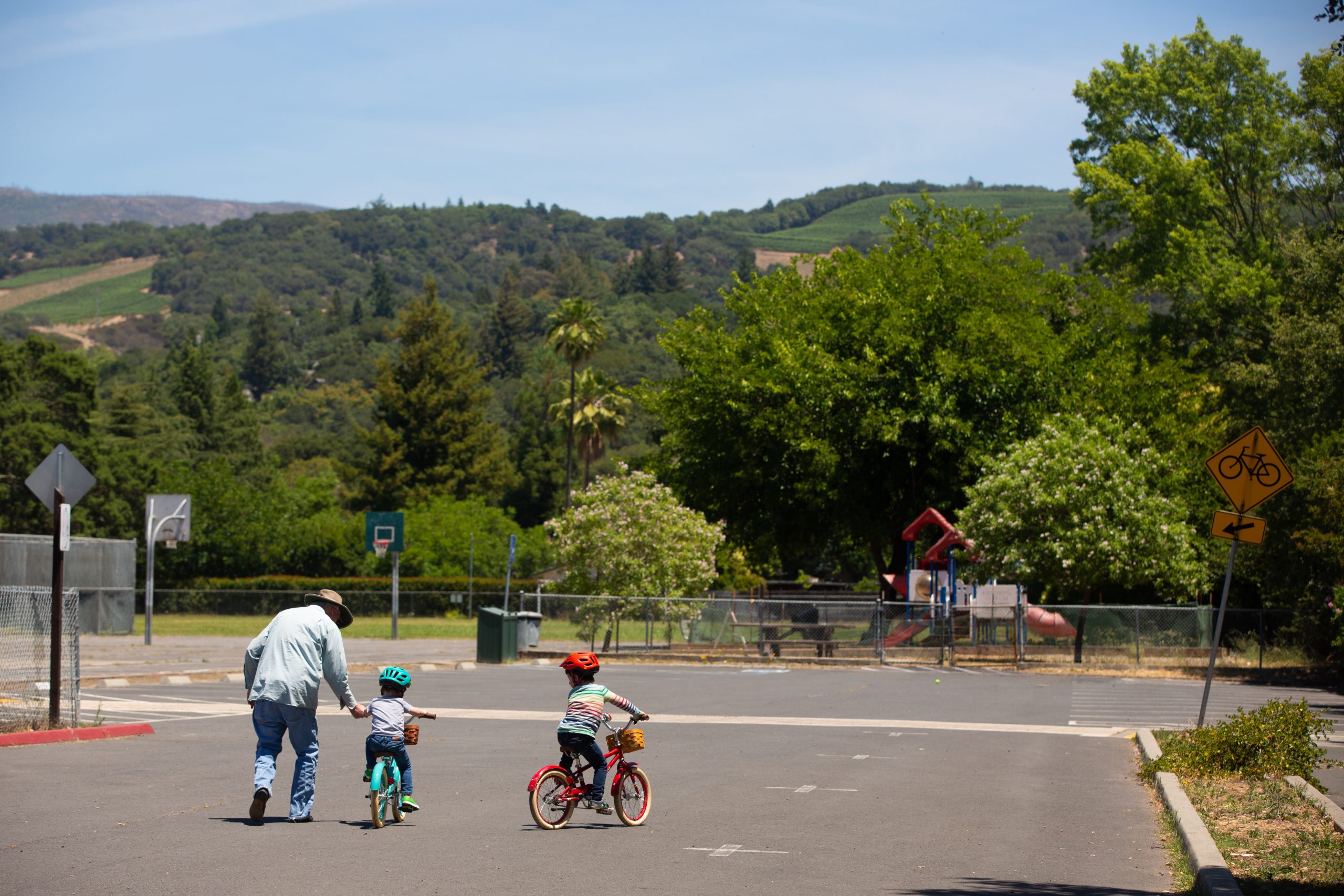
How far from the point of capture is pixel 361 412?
16412 centimetres

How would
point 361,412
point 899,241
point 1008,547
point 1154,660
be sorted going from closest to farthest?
point 1154,660 → point 1008,547 → point 899,241 → point 361,412

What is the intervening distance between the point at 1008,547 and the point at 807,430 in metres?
8.68

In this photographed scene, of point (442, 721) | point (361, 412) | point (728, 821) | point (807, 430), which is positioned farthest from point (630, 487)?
point (361, 412)

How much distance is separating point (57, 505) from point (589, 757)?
926 cm

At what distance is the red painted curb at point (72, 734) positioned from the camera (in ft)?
49.2

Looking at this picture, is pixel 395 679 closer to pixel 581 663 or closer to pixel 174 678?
pixel 581 663

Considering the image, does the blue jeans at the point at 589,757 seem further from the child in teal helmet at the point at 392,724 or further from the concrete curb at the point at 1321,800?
the concrete curb at the point at 1321,800

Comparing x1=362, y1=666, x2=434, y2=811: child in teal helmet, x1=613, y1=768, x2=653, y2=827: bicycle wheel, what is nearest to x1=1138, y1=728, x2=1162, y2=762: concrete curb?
x1=613, y1=768, x2=653, y2=827: bicycle wheel

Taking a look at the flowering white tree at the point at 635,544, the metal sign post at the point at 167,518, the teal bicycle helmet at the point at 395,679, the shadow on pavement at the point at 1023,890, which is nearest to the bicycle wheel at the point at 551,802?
the teal bicycle helmet at the point at 395,679

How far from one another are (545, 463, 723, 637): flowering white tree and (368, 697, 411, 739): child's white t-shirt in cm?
2696

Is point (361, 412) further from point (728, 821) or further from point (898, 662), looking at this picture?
point (728, 821)

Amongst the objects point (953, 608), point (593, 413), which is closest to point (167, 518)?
point (953, 608)

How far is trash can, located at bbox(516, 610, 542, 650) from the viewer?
3341 centimetres

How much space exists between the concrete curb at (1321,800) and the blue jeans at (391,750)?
6.74 meters
